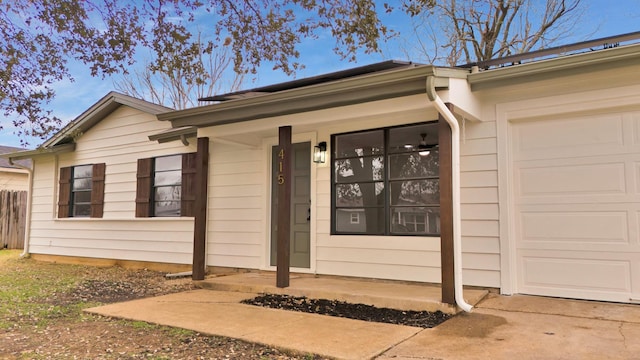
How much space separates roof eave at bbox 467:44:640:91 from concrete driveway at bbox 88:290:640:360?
Answer: 2.16 meters

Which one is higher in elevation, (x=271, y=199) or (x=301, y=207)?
(x=271, y=199)

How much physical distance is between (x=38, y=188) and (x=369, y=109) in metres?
8.92

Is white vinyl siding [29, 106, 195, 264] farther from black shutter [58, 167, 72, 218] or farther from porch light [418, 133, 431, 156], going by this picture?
porch light [418, 133, 431, 156]

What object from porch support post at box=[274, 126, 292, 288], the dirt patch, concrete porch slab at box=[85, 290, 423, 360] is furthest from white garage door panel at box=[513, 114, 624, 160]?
porch support post at box=[274, 126, 292, 288]

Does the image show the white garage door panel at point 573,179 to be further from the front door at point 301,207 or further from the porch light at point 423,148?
the front door at point 301,207

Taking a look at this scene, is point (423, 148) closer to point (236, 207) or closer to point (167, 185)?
point (236, 207)

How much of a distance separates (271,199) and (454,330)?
3696 mm

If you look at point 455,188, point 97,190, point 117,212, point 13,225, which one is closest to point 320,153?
point 455,188

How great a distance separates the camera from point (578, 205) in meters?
4.40

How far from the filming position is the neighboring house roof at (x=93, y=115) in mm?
8242

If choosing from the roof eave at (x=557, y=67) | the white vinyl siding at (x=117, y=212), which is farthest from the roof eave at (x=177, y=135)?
the roof eave at (x=557, y=67)

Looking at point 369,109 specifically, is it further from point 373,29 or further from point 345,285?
point 345,285

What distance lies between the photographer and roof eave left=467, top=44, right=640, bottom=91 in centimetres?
377

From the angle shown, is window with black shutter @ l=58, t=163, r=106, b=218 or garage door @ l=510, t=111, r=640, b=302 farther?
window with black shutter @ l=58, t=163, r=106, b=218
